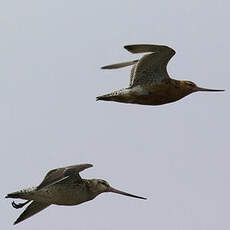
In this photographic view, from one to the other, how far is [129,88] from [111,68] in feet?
6.24

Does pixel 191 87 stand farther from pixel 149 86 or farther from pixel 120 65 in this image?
pixel 120 65

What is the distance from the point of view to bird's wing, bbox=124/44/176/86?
2120cm

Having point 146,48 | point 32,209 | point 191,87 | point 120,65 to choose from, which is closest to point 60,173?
point 32,209

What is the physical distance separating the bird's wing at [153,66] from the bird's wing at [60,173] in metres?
2.72

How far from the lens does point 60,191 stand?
2072 centimetres

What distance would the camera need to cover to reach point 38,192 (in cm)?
2031

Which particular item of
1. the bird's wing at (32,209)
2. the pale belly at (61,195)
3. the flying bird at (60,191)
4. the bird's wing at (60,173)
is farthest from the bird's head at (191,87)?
the bird's wing at (32,209)

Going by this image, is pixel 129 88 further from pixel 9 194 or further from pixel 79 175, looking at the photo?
pixel 9 194

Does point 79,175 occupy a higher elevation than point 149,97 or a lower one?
lower

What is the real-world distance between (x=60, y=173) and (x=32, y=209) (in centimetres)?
210

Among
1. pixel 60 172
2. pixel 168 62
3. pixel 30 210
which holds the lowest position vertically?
pixel 30 210

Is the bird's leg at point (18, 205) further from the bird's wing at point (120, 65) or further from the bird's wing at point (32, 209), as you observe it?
Result: the bird's wing at point (120, 65)

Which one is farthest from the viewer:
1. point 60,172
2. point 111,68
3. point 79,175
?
point 111,68

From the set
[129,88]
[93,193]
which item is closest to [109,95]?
[129,88]
